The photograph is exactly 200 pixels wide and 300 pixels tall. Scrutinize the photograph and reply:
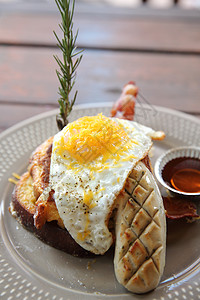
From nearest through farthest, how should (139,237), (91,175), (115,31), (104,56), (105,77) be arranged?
(139,237) → (91,175) → (105,77) → (104,56) → (115,31)

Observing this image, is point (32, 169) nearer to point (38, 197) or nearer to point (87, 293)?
point (38, 197)

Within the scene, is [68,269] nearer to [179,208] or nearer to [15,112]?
[179,208]

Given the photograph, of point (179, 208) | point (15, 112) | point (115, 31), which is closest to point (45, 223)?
point (179, 208)

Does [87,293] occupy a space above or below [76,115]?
below

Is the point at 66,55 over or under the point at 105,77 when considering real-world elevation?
over

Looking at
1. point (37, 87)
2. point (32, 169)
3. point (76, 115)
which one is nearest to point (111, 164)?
point (32, 169)

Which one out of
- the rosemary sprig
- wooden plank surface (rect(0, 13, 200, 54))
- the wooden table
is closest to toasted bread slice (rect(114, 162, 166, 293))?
the rosemary sprig

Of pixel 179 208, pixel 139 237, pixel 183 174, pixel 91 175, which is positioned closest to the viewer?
pixel 139 237
